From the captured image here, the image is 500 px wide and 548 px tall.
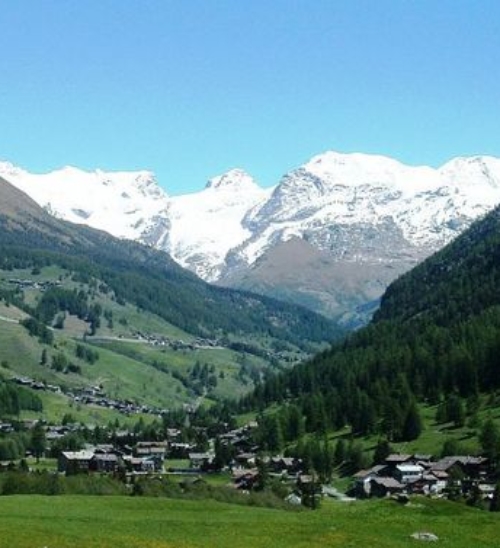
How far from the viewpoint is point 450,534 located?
7444cm

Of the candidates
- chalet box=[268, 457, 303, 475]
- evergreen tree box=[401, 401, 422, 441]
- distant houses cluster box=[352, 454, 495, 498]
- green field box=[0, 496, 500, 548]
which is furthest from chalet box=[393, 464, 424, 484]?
green field box=[0, 496, 500, 548]

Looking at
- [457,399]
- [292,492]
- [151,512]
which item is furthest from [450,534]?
[457,399]

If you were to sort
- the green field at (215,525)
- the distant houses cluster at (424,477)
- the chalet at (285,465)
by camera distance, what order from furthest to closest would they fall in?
the chalet at (285,465) → the distant houses cluster at (424,477) → the green field at (215,525)

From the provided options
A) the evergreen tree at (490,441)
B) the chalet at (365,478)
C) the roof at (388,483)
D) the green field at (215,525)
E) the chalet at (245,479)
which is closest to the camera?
the green field at (215,525)

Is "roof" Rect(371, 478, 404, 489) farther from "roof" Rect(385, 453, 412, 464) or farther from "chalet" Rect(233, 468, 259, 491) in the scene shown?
"chalet" Rect(233, 468, 259, 491)

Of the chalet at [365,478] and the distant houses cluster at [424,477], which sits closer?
the distant houses cluster at [424,477]

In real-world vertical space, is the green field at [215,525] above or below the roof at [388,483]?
below

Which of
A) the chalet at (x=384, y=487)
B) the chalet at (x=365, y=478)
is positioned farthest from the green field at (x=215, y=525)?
the chalet at (x=365, y=478)

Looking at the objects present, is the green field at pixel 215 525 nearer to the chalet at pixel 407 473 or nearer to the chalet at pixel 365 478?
the chalet at pixel 365 478

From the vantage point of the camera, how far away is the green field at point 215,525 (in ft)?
224

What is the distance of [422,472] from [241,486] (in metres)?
31.0

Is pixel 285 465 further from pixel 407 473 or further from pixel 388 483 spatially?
pixel 388 483

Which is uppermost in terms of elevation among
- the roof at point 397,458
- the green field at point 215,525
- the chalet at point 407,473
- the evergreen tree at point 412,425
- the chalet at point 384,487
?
the evergreen tree at point 412,425

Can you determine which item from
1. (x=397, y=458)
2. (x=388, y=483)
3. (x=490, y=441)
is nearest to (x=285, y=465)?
(x=397, y=458)
